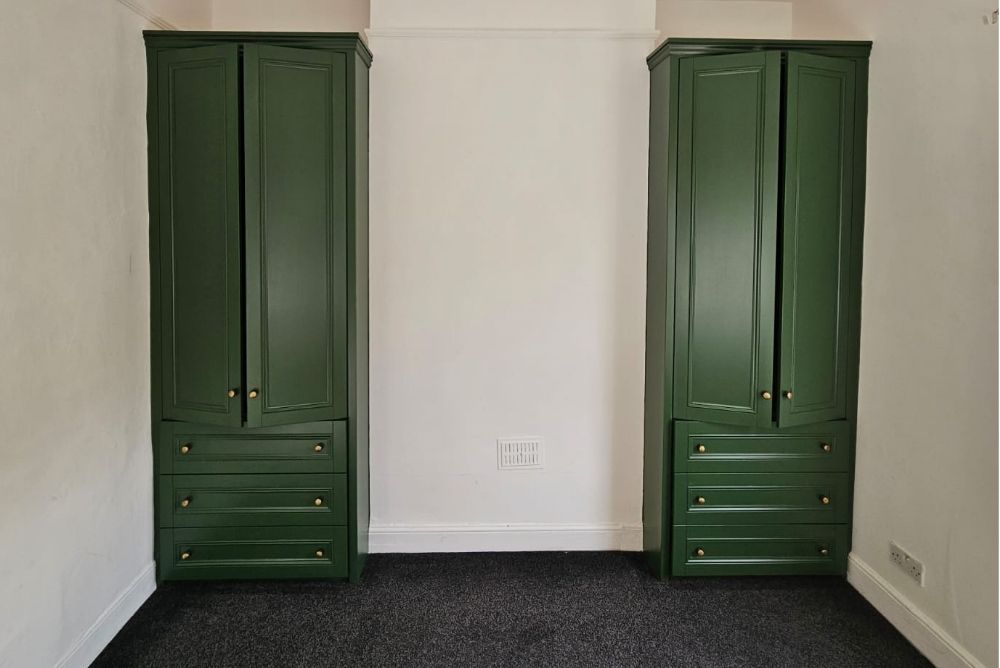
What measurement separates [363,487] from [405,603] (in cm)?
56

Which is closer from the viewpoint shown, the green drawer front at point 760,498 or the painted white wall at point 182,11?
the painted white wall at point 182,11

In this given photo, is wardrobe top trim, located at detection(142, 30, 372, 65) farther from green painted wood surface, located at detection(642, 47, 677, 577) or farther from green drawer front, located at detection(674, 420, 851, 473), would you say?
green drawer front, located at detection(674, 420, 851, 473)

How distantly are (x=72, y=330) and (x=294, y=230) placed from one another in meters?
0.86

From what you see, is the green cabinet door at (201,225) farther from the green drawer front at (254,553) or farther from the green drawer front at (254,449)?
the green drawer front at (254,553)

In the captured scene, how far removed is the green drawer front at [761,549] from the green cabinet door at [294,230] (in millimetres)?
1682

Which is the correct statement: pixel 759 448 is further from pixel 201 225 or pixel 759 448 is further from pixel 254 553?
pixel 201 225

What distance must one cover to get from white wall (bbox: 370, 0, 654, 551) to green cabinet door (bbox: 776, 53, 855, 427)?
65cm

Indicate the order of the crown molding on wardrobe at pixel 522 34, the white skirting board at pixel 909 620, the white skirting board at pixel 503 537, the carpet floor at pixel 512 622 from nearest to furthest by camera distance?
the white skirting board at pixel 909 620 < the carpet floor at pixel 512 622 < the crown molding on wardrobe at pixel 522 34 < the white skirting board at pixel 503 537

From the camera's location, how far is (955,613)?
2.23 meters

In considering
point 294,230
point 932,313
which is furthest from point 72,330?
point 932,313

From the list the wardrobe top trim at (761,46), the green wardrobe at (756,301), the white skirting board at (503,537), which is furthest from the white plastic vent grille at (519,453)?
the wardrobe top trim at (761,46)

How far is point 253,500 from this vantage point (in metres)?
2.84

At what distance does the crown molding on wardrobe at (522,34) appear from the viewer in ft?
9.90

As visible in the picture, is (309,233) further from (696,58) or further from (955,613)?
(955,613)
